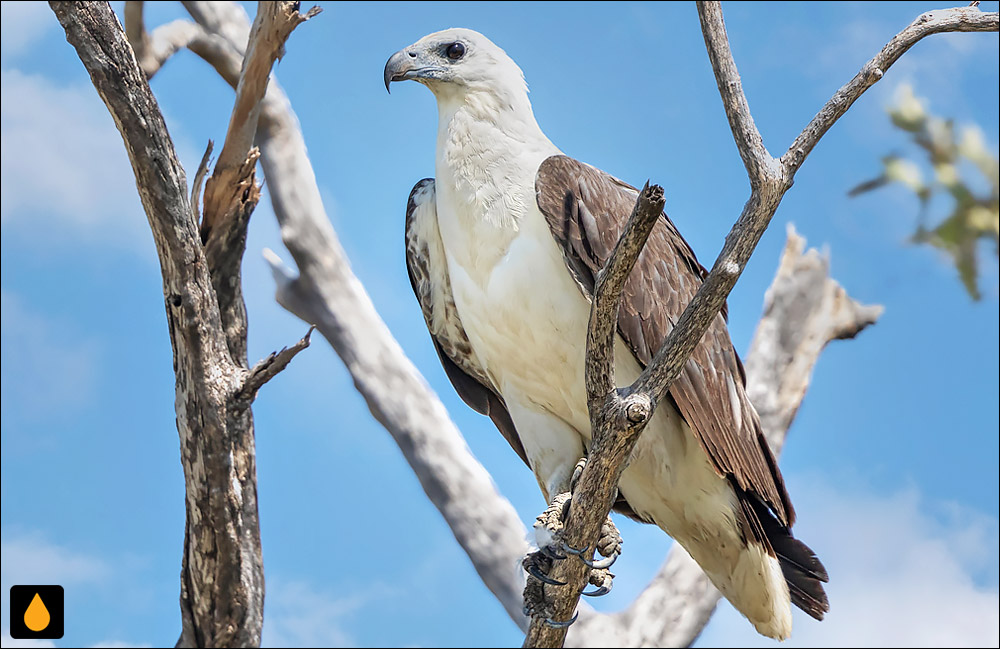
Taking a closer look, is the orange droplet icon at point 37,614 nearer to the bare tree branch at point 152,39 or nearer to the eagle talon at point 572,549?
the eagle talon at point 572,549

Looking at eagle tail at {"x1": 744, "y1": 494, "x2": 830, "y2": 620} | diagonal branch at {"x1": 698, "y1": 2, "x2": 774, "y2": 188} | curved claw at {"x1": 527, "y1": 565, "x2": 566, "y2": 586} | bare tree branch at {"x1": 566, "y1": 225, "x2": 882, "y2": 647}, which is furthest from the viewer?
bare tree branch at {"x1": 566, "y1": 225, "x2": 882, "y2": 647}

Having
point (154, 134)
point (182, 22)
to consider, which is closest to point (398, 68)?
point (154, 134)

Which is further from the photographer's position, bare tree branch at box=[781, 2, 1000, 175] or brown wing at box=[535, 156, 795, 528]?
brown wing at box=[535, 156, 795, 528]

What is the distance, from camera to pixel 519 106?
299 centimetres

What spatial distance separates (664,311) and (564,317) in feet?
0.96

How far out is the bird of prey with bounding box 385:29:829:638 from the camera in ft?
8.82

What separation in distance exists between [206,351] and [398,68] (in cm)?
114

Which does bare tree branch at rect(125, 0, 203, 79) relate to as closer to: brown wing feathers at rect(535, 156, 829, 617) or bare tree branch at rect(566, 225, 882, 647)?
brown wing feathers at rect(535, 156, 829, 617)

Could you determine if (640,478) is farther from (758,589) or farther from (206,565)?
(206,565)

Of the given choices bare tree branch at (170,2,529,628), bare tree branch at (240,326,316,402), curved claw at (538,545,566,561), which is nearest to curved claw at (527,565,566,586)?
curved claw at (538,545,566,561)

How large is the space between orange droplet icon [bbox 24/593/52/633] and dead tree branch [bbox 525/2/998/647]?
1494 millimetres

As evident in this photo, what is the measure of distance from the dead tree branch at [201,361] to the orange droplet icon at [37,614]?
0.78 m

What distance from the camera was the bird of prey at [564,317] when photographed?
2.69m

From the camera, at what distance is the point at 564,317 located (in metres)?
2.69
